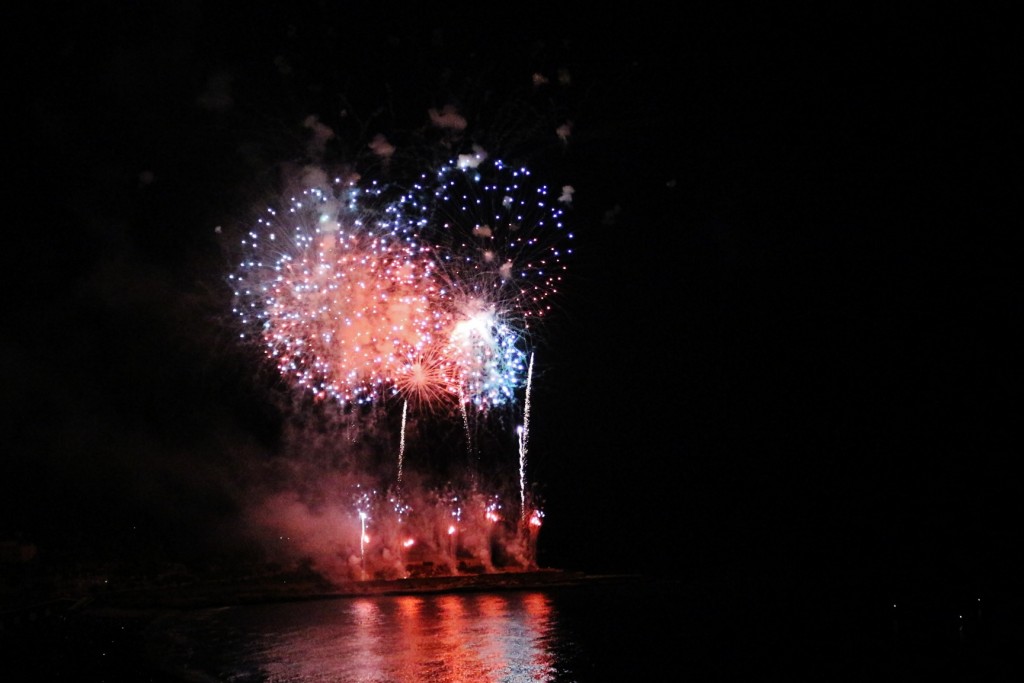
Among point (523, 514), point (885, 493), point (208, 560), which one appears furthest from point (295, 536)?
point (885, 493)

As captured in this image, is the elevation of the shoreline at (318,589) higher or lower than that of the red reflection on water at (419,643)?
higher

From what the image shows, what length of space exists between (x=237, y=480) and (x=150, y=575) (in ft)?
19.2

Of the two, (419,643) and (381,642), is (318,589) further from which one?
(419,643)

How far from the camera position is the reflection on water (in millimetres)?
9984

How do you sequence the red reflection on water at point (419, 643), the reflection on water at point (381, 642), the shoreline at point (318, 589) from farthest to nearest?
the shoreline at point (318, 589) < the reflection on water at point (381, 642) < the red reflection on water at point (419, 643)

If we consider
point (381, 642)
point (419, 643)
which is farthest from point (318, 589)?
point (419, 643)

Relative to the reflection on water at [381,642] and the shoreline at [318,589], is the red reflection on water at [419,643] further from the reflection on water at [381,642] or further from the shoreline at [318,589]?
the shoreline at [318,589]

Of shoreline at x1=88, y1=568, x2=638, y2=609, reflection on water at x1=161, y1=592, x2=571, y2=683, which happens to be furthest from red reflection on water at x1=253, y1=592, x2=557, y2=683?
shoreline at x1=88, y1=568, x2=638, y2=609

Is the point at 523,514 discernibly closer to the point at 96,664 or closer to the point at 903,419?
the point at 903,419

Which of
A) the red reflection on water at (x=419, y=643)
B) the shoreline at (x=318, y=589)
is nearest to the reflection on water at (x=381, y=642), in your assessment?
the red reflection on water at (x=419, y=643)

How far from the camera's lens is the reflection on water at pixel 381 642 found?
9.98 metres

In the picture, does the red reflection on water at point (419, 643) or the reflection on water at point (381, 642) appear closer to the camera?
the red reflection on water at point (419, 643)

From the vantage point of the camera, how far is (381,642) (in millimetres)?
12305

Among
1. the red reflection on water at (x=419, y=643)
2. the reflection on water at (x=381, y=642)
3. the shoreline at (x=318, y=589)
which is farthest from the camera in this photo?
the shoreline at (x=318, y=589)
